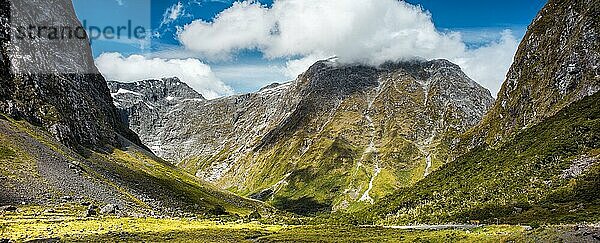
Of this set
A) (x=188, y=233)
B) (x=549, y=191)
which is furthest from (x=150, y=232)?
(x=549, y=191)

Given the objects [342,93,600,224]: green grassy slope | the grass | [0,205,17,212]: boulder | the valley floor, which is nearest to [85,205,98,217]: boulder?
the grass

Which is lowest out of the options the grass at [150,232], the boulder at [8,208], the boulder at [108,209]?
the grass at [150,232]

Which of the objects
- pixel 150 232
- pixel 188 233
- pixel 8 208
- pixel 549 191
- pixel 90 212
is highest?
pixel 8 208

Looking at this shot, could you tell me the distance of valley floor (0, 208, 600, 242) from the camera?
8550cm

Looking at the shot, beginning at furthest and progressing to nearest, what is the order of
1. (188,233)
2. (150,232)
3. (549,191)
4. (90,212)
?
(549,191) < (90,212) < (188,233) < (150,232)

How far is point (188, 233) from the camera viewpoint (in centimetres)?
12394

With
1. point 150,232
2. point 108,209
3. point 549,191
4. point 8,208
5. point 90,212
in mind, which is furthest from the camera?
point 549,191

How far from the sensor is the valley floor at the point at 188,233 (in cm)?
8550

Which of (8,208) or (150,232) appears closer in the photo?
(150,232)

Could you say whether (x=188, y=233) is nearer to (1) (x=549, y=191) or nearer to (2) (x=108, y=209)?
(2) (x=108, y=209)

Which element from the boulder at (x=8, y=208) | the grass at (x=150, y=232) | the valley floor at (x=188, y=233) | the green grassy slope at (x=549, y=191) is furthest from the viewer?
the green grassy slope at (x=549, y=191)

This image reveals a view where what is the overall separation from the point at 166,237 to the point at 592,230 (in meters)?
89.7

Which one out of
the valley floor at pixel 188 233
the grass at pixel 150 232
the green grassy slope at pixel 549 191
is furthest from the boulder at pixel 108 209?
the green grassy slope at pixel 549 191

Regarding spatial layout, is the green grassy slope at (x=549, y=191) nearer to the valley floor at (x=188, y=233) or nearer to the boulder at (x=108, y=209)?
the valley floor at (x=188, y=233)
